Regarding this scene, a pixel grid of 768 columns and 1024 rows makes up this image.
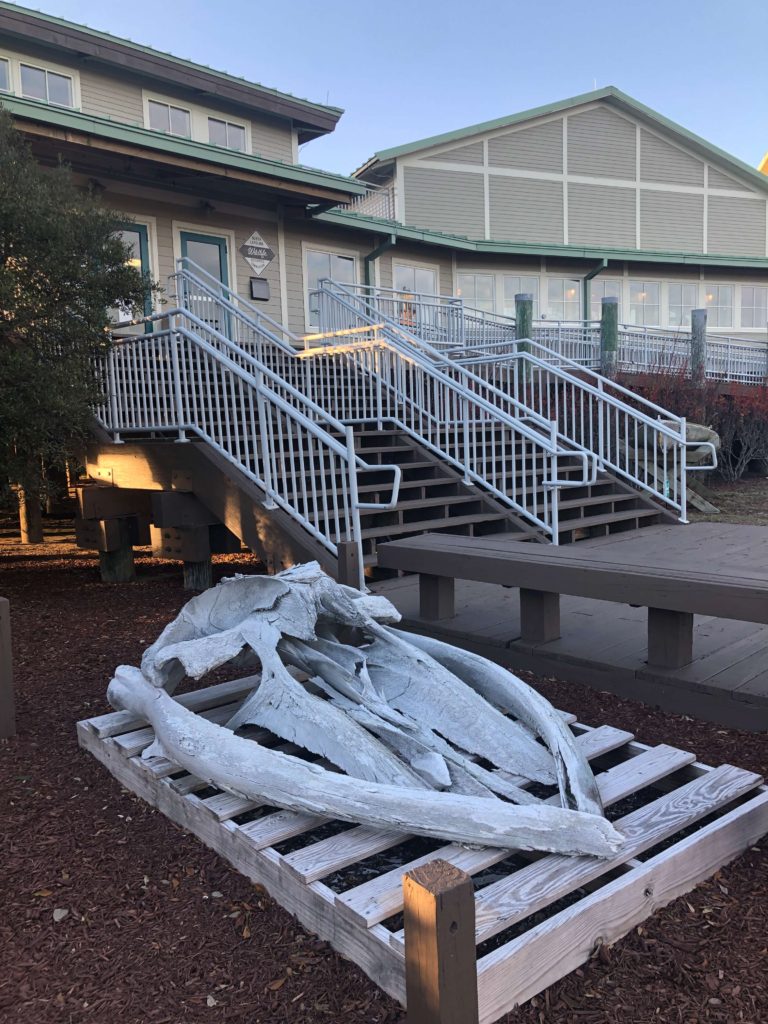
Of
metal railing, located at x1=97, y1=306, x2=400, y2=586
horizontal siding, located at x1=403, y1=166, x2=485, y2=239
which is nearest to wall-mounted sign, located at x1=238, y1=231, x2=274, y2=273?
metal railing, located at x1=97, y1=306, x2=400, y2=586

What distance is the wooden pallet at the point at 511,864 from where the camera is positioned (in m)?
1.96

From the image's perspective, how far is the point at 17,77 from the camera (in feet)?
Result: 38.1

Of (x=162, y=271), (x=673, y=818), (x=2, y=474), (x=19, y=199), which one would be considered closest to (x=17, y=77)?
(x=162, y=271)

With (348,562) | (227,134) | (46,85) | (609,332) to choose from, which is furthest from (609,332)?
(348,562)

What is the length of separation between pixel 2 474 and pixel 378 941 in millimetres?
5597

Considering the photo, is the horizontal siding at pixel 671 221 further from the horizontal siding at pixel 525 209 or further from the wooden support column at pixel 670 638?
the wooden support column at pixel 670 638

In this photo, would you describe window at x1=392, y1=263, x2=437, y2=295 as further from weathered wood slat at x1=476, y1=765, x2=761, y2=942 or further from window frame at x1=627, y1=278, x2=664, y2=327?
weathered wood slat at x1=476, y1=765, x2=761, y2=942

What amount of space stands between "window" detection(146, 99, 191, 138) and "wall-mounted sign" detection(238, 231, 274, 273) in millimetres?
2226

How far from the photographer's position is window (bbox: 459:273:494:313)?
17.5 metres

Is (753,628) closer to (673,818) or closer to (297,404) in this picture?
(673,818)

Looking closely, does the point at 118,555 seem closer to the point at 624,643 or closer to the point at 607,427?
the point at 624,643

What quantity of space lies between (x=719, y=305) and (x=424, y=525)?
17823 mm

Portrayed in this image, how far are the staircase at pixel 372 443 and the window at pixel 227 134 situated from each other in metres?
4.78

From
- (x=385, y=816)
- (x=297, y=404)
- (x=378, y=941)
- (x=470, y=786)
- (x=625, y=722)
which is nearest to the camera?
(x=378, y=941)
